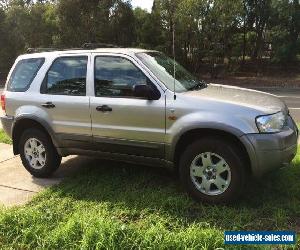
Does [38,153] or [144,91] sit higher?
[144,91]

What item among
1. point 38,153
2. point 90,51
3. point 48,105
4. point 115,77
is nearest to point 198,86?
point 115,77

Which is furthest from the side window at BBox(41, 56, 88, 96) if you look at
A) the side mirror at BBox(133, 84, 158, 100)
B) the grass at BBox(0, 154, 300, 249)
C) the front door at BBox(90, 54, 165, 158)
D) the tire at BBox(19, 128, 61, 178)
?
the grass at BBox(0, 154, 300, 249)

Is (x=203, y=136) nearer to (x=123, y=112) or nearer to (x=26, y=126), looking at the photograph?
(x=123, y=112)

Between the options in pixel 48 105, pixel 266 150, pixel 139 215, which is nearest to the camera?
pixel 266 150

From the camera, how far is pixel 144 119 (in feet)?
17.7

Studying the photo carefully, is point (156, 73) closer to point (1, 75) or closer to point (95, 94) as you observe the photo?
point (95, 94)

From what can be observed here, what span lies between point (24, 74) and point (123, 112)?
1.90 metres

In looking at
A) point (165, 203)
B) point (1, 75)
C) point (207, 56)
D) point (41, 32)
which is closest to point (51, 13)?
point (41, 32)

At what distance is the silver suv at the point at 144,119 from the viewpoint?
16.2 feet

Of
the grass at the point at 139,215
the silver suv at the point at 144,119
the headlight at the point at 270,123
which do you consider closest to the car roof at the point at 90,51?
the silver suv at the point at 144,119

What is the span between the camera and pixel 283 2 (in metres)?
20.9

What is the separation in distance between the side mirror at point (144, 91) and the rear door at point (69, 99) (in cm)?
86

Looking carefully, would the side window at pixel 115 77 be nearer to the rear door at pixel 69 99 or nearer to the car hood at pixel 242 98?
the rear door at pixel 69 99

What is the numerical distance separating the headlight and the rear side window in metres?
3.25
